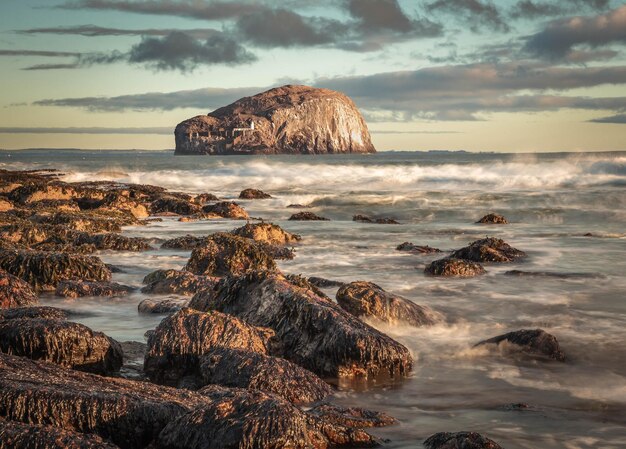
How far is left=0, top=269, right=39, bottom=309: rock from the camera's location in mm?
9500

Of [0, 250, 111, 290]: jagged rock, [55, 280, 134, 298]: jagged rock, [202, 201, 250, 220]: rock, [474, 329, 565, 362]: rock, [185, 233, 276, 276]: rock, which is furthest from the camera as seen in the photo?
[202, 201, 250, 220]: rock

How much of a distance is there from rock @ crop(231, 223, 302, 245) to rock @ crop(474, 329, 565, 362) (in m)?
8.95

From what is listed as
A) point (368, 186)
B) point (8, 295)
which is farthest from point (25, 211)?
point (368, 186)

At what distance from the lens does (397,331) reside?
30.6ft

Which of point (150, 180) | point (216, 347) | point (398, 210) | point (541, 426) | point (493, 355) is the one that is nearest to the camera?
point (541, 426)

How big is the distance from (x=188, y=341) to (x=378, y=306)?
3.17 metres

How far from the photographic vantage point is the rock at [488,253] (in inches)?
609

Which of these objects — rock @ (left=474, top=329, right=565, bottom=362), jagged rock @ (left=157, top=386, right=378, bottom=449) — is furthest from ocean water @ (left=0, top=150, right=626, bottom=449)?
jagged rock @ (left=157, top=386, right=378, bottom=449)

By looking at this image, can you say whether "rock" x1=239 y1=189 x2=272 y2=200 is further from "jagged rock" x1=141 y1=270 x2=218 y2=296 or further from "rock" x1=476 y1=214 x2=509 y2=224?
"jagged rock" x1=141 y1=270 x2=218 y2=296

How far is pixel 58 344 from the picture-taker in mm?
6691

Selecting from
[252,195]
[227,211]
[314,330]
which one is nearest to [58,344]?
[314,330]

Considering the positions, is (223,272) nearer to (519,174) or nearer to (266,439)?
(266,439)

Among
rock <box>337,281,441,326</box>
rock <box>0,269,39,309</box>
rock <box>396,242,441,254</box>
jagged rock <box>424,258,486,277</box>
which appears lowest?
rock <box>396,242,441,254</box>

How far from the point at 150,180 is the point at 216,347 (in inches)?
2093
